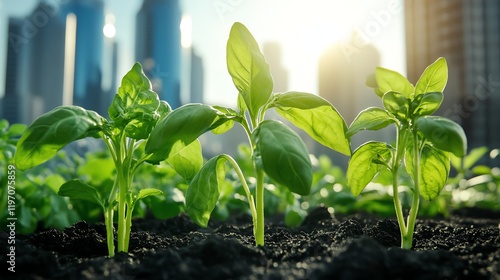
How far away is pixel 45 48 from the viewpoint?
1434 cm

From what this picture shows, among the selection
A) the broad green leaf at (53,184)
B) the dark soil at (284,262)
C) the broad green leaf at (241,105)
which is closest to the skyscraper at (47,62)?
the broad green leaf at (53,184)

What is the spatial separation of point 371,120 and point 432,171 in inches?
10.8

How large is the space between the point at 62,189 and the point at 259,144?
21.7 inches

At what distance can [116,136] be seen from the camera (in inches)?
45.0

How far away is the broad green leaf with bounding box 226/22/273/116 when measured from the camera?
3.49 feet

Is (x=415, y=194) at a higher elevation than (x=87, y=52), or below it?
below

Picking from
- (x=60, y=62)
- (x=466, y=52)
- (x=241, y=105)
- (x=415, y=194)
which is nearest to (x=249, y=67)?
(x=241, y=105)

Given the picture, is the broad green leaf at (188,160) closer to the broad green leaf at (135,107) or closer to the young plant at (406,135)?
the broad green leaf at (135,107)

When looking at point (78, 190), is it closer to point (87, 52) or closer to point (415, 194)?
point (415, 194)

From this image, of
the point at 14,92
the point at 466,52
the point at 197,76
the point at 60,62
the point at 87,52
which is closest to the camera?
the point at 197,76

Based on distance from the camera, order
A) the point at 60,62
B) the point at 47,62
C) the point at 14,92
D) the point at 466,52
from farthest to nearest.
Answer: the point at 47,62 < the point at 60,62 < the point at 14,92 < the point at 466,52

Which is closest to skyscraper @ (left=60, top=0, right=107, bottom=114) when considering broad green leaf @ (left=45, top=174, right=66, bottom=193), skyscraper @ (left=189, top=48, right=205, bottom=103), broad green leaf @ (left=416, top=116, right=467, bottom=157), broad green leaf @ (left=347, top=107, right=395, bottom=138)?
skyscraper @ (left=189, top=48, right=205, bottom=103)

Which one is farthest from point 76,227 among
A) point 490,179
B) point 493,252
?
point 490,179

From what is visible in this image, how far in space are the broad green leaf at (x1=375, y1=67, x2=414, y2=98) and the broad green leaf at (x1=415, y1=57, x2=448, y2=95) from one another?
4 centimetres
